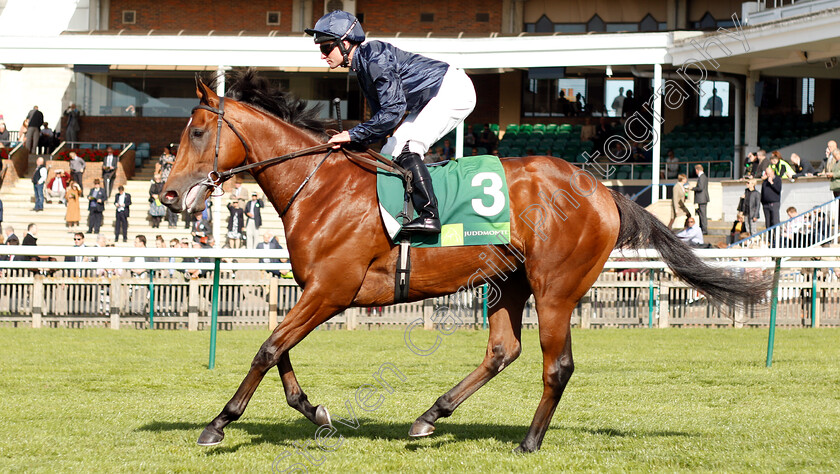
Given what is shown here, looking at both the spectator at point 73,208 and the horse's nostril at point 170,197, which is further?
the spectator at point 73,208

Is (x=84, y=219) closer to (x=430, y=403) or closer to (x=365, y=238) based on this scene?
(x=430, y=403)

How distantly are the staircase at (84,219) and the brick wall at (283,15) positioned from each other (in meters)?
8.38

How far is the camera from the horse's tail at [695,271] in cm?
546

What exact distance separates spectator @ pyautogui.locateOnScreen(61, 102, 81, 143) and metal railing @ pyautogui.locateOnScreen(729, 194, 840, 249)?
20102 millimetres

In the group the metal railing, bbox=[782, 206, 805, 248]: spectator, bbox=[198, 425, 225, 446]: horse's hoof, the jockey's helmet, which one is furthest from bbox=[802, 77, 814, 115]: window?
bbox=[198, 425, 225, 446]: horse's hoof

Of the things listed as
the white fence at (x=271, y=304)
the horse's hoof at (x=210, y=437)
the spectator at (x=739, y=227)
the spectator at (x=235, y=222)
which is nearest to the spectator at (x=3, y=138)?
the spectator at (x=235, y=222)

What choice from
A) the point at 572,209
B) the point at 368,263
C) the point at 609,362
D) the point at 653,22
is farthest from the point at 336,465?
the point at 653,22

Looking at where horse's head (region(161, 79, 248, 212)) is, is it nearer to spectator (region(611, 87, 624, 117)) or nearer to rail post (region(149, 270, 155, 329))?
rail post (region(149, 270, 155, 329))

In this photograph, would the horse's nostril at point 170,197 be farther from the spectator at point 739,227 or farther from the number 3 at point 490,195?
the spectator at point 739,227

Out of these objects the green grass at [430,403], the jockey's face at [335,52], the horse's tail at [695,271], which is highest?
the jockey's face at [335,52]

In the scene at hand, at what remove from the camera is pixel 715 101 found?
2508 cm

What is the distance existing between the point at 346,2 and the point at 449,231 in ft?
84.1

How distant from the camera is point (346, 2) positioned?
29328 mm

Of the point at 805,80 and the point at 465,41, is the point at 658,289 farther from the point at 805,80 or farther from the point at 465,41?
the point at 805,80
